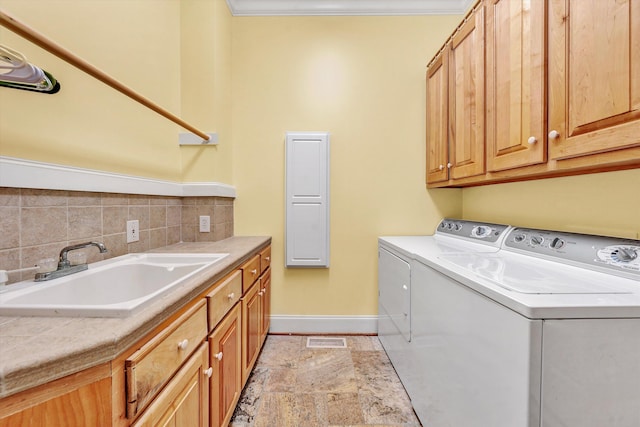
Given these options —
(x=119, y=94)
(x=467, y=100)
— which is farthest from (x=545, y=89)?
(x=119, y=94)

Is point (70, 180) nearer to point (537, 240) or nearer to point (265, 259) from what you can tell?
point (265, 259)

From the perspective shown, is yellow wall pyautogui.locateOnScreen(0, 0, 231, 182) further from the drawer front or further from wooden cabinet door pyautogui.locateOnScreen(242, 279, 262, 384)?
wooden cabinet door pyautogui.locateOnScreen(242, 279, 262, 384)

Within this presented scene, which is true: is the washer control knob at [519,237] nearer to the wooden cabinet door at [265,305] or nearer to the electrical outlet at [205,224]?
the wooden cabinet door at [265,305]

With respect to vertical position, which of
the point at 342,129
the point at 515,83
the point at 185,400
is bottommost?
the point at 185,400

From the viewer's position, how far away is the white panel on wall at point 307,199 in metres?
2.28

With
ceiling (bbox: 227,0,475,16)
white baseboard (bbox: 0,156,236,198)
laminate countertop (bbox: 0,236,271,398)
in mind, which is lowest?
laminate countertop (bbox: 0,236,271,398)

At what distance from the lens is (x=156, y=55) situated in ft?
5.78

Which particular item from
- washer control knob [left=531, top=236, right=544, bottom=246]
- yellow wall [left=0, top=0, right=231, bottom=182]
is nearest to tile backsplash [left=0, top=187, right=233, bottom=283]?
yellow wall [left=0, top=0, right=231, bottom=182]

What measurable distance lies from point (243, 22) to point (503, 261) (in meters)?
2.61

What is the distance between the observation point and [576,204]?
1351mm

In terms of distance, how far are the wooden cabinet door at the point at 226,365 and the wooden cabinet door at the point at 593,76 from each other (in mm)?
1548

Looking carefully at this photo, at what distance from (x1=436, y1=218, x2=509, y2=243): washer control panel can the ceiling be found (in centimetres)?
178

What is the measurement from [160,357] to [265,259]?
1414mm

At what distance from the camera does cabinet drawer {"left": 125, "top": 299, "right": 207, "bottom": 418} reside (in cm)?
62
